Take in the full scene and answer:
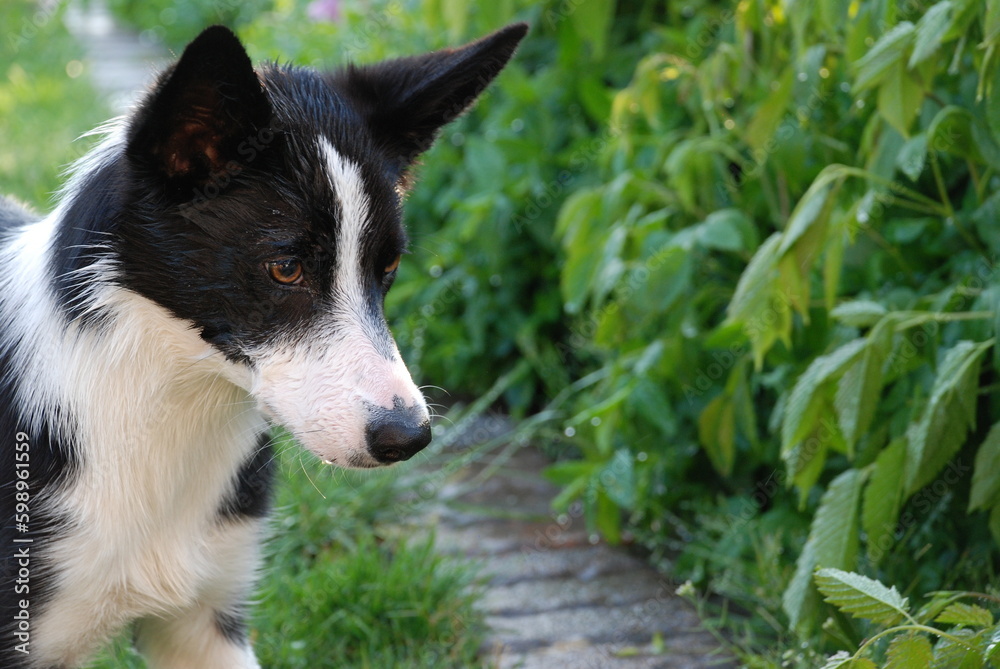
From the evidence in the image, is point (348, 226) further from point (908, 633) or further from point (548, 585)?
point (548, 585)

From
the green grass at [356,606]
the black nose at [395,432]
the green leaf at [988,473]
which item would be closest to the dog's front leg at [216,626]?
the green grass at [356,606]

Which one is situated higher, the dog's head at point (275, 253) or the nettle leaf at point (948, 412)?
the dog's head at point (275, 253)

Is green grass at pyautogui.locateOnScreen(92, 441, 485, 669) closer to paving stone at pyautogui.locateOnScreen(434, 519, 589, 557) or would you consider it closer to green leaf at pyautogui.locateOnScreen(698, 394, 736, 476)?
paving stone at pyautogui.locateOnScreen(434, 519, 589, 557)

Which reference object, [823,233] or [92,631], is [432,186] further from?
[92,631]

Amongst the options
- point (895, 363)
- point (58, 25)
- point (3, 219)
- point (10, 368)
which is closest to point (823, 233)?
point (895, 363)

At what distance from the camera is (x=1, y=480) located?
2.01m

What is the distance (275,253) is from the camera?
6.30 ft

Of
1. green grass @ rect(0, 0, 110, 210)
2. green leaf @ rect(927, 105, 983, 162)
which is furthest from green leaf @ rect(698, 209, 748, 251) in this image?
green grass @ rect(0, 0, 110, 210)

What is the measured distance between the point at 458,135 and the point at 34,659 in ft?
11.3

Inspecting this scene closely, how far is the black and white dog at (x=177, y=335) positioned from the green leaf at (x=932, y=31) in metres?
0.88

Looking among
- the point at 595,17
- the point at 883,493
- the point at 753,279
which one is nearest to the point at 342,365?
the point at 753,279

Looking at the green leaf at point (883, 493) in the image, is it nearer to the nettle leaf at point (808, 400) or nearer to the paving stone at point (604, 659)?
the nettle leaf at point (808, 400)

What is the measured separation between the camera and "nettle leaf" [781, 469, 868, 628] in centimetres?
229

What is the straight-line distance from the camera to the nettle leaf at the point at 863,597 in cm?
186
